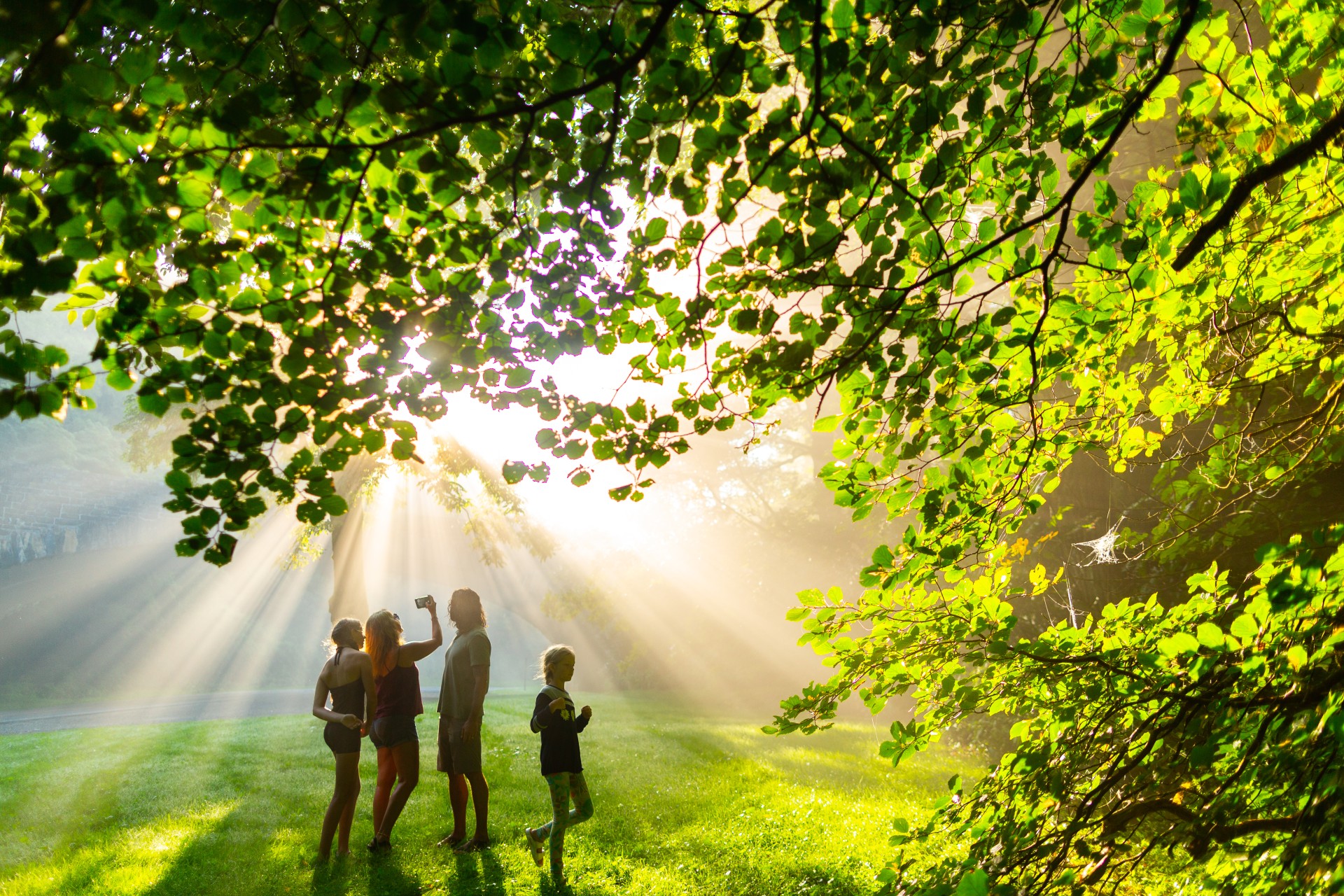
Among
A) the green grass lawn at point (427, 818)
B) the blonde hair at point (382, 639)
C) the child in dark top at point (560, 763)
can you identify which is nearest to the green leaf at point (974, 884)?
the child in dark top at point (560, 763)

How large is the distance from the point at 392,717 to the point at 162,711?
731 inches

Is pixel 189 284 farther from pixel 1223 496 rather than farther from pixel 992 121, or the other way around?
pixel 1223 496

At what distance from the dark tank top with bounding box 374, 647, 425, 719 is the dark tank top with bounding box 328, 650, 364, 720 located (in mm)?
180

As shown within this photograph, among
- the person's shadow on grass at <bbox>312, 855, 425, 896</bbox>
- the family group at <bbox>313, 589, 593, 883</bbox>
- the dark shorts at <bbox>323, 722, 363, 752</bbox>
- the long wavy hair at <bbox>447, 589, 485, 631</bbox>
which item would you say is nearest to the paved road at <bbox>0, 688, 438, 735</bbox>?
the person's shadow on grass at <bbox>312, 855, 425, 896</bbox>

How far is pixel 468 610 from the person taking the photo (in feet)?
20.5

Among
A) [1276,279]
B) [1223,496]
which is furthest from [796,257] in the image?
[1223,496]

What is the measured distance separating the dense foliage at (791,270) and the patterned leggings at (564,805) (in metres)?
3.16

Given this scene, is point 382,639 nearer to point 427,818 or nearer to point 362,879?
point 362,879

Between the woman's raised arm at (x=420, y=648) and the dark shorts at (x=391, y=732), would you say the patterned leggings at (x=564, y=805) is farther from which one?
the woman's raised arm at (x=420, y=648)

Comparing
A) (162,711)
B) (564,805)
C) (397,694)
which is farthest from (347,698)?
(162,711)

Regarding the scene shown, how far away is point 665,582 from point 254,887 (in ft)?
82.1

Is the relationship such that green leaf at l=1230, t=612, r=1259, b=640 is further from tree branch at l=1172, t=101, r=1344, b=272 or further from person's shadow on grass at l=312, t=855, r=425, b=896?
person's shadow on grass at l=312, t=855, r=425, b=896

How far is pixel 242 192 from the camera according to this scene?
1732mm

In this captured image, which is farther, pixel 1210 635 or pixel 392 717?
pixel 392 717
